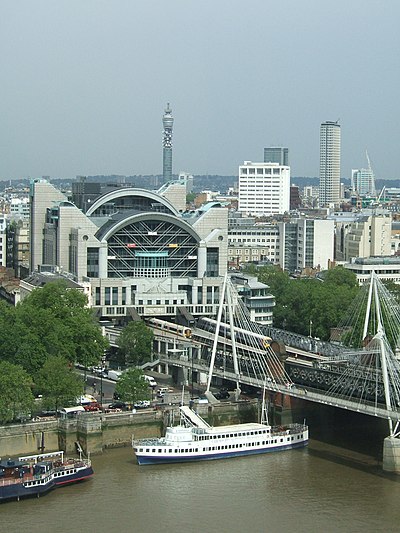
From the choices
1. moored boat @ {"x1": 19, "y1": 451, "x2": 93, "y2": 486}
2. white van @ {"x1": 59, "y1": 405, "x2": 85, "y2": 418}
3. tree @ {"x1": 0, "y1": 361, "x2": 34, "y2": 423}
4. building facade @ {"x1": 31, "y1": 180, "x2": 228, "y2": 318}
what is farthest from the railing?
tree @ {"x1": 0, "y1": 361, "x2": 34, "y2": 423}

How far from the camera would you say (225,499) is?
29.8 metres

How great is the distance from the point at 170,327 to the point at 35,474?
62.8 ft

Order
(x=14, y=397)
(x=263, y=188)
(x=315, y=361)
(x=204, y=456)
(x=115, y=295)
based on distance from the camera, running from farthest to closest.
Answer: (x=263, y=188), (x=115, y=295), (x=315, y=361), (x=14, y=397), (x=204, y=456)

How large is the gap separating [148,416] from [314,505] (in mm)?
8015

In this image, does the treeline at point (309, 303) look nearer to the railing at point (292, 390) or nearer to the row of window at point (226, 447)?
the railing at point (292, 390)

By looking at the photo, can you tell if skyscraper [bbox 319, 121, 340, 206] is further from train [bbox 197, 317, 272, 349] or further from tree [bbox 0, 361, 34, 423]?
tree [bbox 0, 361, 34, 423]

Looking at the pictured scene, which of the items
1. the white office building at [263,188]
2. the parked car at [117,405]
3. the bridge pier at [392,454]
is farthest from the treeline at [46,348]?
the white office building at [263,188]

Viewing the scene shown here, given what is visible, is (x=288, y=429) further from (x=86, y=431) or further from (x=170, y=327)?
(x=170, y=327)

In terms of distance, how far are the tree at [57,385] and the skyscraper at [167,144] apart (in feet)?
491

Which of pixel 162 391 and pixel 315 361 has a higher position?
pixel 315 361

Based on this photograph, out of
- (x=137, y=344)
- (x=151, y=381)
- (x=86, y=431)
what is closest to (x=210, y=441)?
(x=86, y=431)

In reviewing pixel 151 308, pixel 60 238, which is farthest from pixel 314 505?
pixel 60 238

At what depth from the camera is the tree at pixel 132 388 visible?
123 feet

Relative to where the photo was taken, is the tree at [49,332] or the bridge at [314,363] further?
the tree at [49,332]
